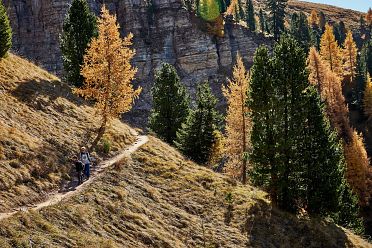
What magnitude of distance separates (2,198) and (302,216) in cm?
2299

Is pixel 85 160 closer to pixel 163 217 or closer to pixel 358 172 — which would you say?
pixel 163 217

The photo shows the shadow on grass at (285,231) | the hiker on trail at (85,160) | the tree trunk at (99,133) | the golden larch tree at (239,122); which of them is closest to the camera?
the hiker on trail at (85,160)

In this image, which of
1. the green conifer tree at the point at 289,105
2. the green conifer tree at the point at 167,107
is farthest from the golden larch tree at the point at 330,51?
Answer: the green conifer tree at the point at 289,105

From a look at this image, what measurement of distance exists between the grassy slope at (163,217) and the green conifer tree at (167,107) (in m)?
12.8

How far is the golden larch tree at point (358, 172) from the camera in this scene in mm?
61406

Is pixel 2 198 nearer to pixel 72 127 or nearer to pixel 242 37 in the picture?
pixel 72 127

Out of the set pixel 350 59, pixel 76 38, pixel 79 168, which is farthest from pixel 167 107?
pixel 350 59

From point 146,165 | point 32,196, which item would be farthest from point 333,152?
point 32,196

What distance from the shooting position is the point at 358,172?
6159 centimetres

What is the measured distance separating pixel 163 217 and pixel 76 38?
29.2 metres

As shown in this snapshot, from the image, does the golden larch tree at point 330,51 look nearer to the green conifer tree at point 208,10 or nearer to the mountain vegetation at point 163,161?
the green conifer tree at point 208,10

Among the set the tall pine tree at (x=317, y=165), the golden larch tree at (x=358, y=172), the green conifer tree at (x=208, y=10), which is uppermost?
the green conifer tree at (x=208, y=10)

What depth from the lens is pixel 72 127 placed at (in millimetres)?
32688

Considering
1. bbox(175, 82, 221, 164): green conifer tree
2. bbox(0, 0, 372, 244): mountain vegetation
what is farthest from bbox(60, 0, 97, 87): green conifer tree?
bbox(175, 82, 221, 164): green conifer tree
